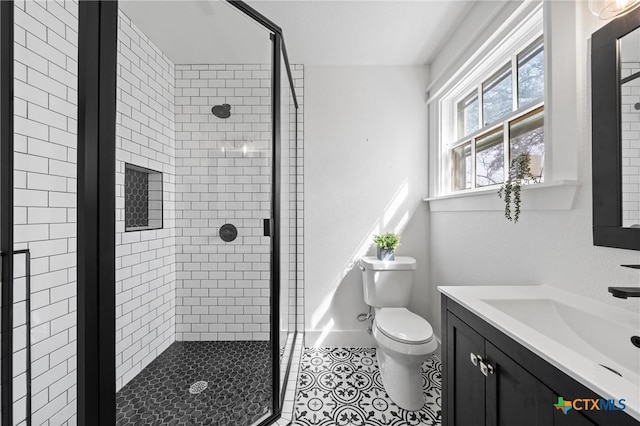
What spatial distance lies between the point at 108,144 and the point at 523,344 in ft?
4.03

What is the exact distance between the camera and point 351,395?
1.67 meters

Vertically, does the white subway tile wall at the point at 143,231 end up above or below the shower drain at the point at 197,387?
above

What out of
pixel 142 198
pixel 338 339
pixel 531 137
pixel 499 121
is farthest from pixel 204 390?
pixel 499 121

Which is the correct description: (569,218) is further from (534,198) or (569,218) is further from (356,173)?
(356,173)

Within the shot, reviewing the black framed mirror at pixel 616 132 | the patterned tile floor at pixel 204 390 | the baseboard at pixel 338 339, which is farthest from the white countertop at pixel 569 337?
the baseboard at pixel 338 339

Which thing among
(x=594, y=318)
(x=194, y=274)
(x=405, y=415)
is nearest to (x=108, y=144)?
(x=194, y=274)

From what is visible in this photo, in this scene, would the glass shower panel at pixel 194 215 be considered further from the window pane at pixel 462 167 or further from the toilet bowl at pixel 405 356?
the window pane at pixel 462 167

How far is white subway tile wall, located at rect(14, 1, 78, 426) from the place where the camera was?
2.49ft

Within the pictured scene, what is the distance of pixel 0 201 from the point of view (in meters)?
0.77

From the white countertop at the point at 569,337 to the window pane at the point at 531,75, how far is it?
3.12 ft

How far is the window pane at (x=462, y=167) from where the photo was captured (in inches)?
78.6

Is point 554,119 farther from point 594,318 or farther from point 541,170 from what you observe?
point 594,318

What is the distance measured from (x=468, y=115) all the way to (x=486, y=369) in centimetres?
181

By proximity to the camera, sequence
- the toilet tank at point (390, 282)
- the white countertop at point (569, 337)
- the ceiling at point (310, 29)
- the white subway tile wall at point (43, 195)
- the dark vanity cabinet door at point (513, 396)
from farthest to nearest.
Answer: the toilet tank at point (390, 282)
the ceiling at point (310, 29)
the white subway tile wall at point (43, 195)
the dark vanity cabinet door at point (513, 396)
the white countertop at point (569, 337)
